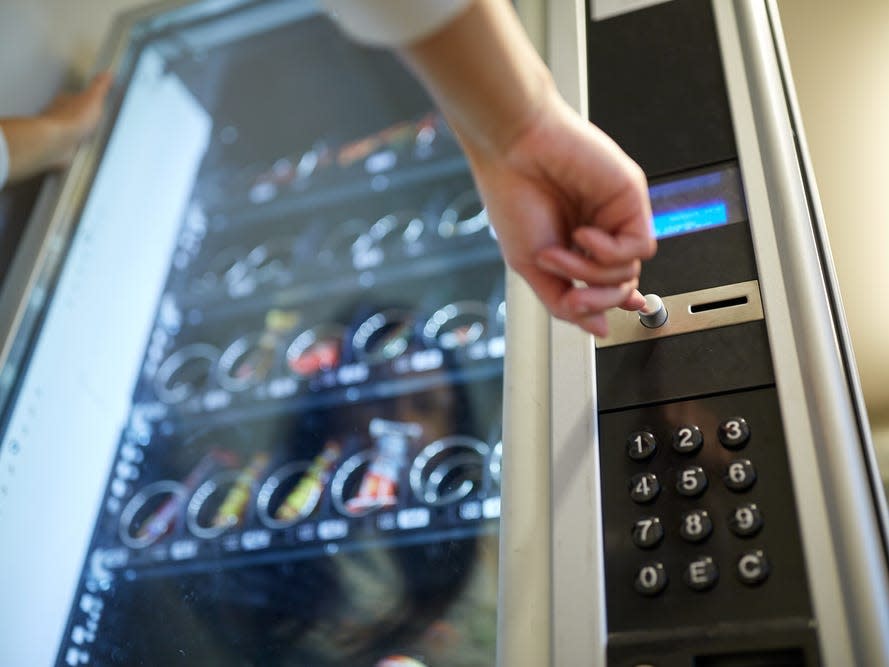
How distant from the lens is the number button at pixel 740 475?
70 cm

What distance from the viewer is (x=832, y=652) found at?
2.04 feet

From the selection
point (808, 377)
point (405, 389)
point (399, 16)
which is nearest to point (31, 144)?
point (405, 389)

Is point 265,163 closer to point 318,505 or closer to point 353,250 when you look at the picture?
point 353,250

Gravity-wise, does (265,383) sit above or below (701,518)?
above

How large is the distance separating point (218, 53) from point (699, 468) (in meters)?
1.12

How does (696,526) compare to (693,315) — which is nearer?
(696,526)

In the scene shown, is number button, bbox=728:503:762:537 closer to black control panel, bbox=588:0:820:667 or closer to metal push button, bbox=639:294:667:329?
black control panel, bbox=588:0:820:667

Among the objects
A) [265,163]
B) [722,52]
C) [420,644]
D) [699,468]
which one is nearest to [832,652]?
[699,468]

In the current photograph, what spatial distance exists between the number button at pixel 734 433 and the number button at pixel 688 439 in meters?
0.02

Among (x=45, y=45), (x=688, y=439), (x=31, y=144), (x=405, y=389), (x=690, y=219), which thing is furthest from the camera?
(x=45, y=45)

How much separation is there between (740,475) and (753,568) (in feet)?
0.23

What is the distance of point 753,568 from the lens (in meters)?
0.67

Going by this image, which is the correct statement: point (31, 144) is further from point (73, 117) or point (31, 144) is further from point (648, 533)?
point (648, 533)

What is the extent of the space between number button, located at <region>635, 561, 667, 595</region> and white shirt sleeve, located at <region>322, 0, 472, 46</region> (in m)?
0.42
